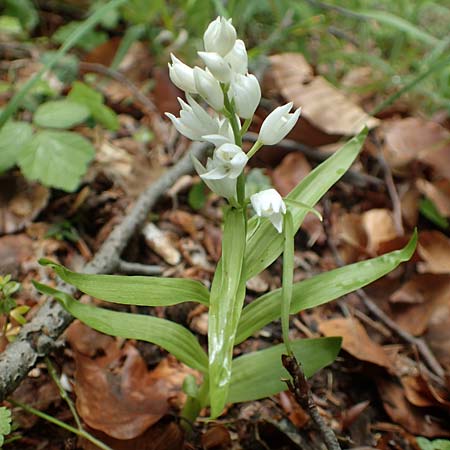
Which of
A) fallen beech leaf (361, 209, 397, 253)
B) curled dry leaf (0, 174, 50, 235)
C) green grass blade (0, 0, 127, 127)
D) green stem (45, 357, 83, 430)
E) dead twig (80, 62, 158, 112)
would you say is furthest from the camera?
dead twig (80, 62, 158, 112)

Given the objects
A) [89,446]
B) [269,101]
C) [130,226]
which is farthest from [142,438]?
[269,101]

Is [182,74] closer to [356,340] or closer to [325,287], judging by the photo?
[325,287]

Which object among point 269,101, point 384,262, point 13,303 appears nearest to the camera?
point 384,262

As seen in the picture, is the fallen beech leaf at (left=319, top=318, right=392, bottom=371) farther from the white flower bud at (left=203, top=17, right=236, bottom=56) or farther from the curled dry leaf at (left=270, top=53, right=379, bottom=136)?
the white flower bud at (left=203, top=17, right=236, bottom=56)

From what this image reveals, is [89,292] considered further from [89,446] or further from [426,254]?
[426,254]

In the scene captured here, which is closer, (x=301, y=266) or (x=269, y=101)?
(x=301, y=266)

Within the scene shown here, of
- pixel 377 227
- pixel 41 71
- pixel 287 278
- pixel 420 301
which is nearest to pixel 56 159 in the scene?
pixel 41 71

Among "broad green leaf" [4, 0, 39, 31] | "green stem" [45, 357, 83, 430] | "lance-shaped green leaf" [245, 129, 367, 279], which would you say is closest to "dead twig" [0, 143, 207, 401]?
"green stem" [45, 357, 83, 430]
